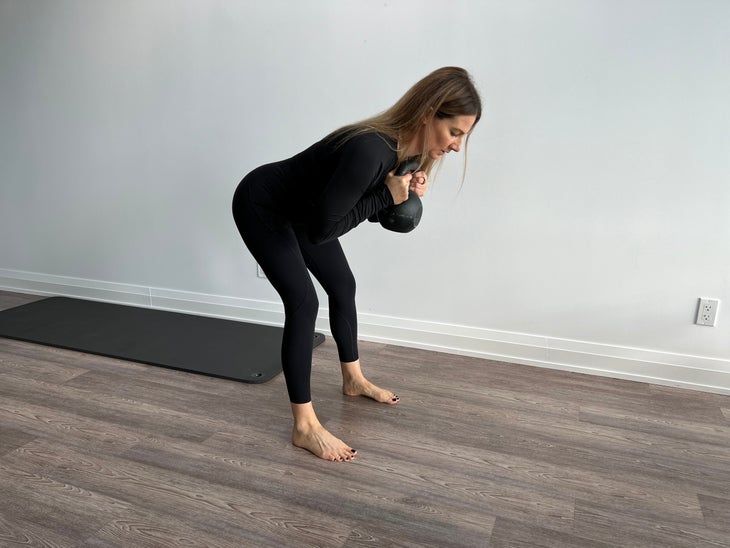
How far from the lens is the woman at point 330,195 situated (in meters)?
1.54

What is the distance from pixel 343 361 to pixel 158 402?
704 millimetres

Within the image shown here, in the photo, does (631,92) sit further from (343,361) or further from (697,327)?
(343,361)

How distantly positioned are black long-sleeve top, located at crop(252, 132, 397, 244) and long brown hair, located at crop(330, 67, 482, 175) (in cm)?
4

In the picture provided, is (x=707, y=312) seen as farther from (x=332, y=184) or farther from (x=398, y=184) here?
(x=332, y=184)

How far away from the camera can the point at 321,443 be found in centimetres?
181

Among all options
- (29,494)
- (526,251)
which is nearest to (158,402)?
(29,494)

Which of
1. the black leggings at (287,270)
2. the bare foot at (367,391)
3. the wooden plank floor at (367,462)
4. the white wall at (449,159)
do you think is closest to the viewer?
the wooden plank floor at (367,462)

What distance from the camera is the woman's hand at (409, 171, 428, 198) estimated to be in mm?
1696

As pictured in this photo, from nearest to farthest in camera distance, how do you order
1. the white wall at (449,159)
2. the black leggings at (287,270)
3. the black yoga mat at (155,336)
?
the black leggings at (287,270) → the white wall at (449,159) → the black yoga mat at (155,336)

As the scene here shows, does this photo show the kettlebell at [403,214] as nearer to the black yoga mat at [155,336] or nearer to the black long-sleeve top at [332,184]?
the black long-sleeve top at [332,184]

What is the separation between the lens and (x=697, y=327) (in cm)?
239

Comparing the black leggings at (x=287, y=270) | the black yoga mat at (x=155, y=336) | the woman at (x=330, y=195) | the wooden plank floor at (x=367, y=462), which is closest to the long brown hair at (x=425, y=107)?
the woman at (x=330, y=195)

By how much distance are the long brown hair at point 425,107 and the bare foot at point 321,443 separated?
2.90 ft

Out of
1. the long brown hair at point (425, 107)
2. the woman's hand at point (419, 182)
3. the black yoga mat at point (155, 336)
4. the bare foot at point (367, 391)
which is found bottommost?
the black yoga mat at point (155, 336)
